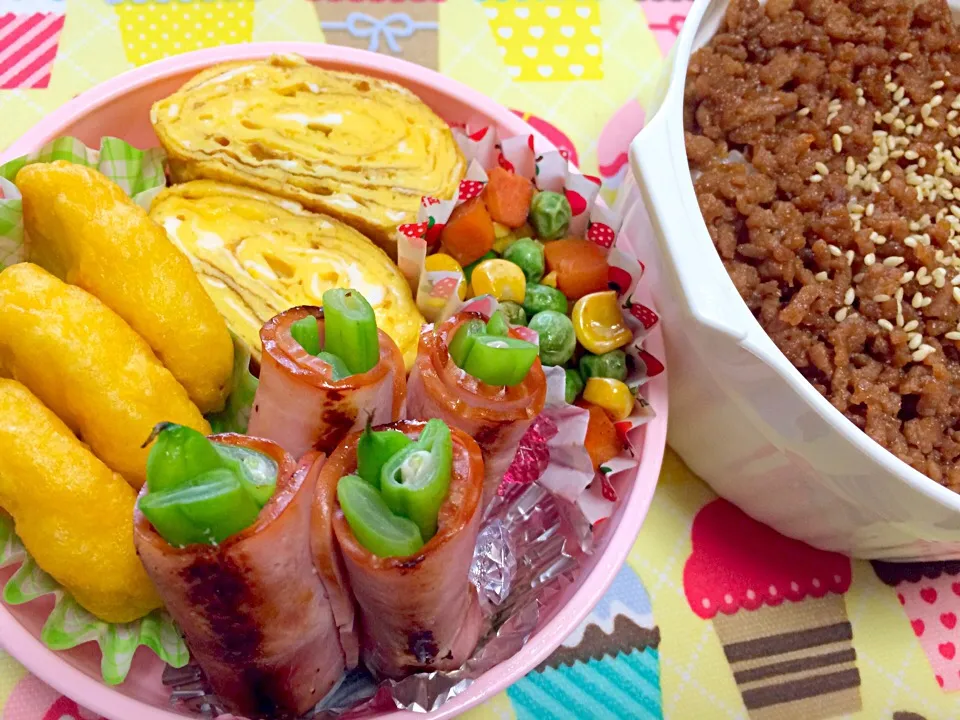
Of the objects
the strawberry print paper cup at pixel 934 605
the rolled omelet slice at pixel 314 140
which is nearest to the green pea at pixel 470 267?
the rolled omelet slice at pixel 314 140

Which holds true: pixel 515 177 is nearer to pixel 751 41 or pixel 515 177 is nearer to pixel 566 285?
pixel 566 285

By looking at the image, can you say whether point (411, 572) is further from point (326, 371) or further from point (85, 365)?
point (85, 365)

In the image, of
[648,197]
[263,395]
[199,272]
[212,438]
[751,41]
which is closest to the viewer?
[212,438]

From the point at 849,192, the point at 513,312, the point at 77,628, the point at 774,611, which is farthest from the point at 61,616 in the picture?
the point at 849,192

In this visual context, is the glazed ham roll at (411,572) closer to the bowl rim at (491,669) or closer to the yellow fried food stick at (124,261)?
the bowl rim at (491,669)

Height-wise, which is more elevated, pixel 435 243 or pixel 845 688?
pixel 435 243

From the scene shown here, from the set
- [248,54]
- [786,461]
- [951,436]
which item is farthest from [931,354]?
[248,54]

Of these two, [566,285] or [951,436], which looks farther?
[566,285]
